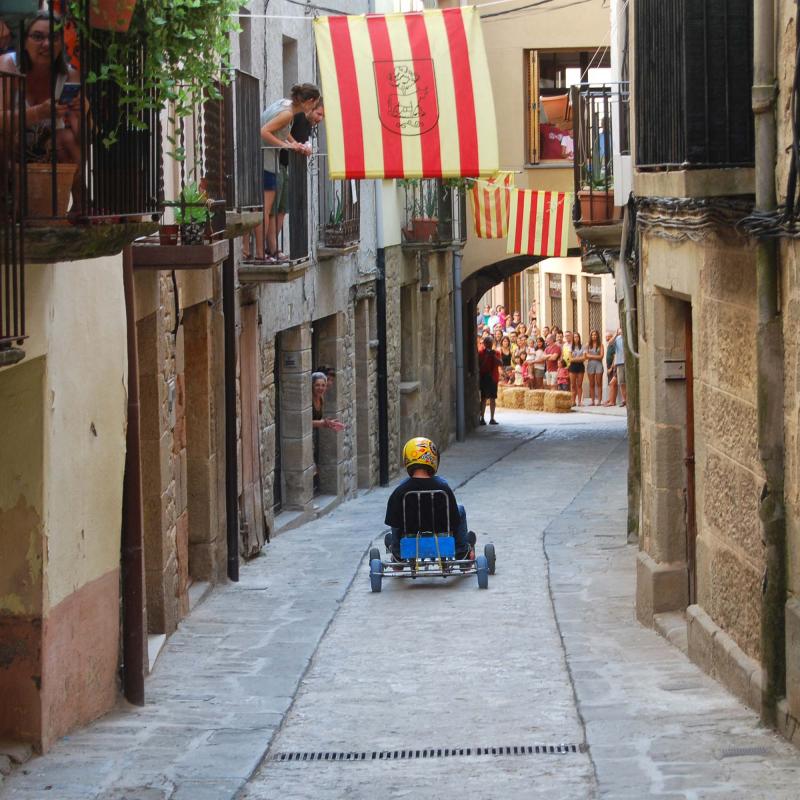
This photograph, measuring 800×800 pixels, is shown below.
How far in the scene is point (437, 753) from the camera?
7.53m

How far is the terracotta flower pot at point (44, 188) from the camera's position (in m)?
6.62

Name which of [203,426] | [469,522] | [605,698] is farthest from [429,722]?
[469,522]

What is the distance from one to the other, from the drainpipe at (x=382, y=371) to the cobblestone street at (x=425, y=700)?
751cm

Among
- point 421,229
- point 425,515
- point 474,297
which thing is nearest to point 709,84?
point 425,515

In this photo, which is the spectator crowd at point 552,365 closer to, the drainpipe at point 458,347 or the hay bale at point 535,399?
the hay bale at point 535,399

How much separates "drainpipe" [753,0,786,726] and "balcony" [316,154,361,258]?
1033 cm

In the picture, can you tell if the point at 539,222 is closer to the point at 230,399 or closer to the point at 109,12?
the point at 230,399

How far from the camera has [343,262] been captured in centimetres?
1988

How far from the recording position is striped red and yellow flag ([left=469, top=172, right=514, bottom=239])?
A: 24.8m

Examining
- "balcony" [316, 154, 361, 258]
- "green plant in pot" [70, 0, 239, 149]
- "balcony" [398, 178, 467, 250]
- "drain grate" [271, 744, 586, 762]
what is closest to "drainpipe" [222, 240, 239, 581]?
"balcony" [316, 154, 361, 258]

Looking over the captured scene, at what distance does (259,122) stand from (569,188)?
14.5 metres

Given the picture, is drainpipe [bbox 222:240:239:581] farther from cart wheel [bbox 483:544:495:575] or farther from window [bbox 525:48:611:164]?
window [bbox 525:48:611:164]

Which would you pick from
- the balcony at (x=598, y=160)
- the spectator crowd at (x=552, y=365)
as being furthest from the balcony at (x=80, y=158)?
the spectator crowd at (x=552, y=365)

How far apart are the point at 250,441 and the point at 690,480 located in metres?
5.32
